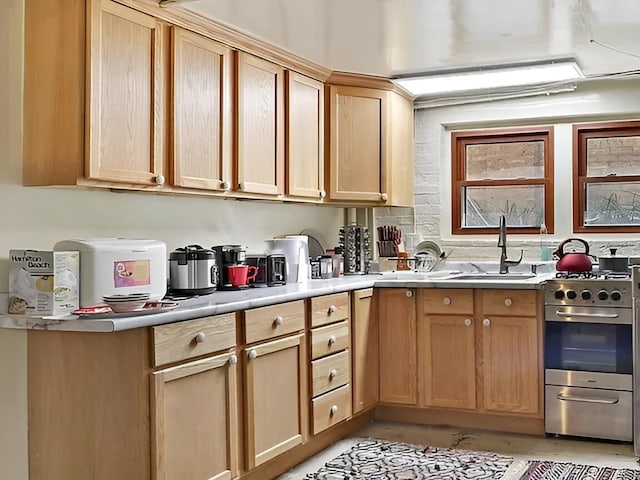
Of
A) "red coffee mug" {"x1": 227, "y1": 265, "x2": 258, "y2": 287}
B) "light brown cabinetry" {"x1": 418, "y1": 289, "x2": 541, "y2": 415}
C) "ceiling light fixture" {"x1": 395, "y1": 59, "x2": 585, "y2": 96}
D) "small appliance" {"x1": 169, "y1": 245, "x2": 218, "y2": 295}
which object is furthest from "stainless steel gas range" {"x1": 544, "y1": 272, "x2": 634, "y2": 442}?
"small appliance" {"x1": 169, "y1": 245, "x2": 218, "y2": 295}

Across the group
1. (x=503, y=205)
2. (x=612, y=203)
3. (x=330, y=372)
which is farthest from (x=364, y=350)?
(x=612, y=203)

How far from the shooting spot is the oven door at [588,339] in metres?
3.98

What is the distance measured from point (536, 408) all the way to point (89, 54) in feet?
9.62

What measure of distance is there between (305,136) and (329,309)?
1.11 meters

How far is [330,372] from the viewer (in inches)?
154

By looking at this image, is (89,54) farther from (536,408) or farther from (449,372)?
(536,408)

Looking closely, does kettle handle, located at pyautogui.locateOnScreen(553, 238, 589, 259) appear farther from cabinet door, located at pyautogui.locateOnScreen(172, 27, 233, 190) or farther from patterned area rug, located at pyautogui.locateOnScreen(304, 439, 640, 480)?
cabinet door, located at pyautogui.locateOnScreen(172, 27, 233, 190)

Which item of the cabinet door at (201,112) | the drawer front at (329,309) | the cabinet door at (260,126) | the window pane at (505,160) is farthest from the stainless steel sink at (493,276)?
the cabinet door at (201,112)

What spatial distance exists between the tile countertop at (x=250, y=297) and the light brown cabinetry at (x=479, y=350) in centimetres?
7

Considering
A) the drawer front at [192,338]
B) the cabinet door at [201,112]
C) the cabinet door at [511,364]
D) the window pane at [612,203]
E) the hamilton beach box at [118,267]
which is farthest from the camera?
the window pane at [612,203]

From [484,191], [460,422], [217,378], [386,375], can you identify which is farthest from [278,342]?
[484,191]

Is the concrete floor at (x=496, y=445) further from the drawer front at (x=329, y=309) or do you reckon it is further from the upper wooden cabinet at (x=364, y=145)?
the upper wooden cabinet at (x=364, y=145)

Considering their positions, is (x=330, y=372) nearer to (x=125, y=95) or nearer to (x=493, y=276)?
(x=493, y=276)

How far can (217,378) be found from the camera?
2992 millimetres
